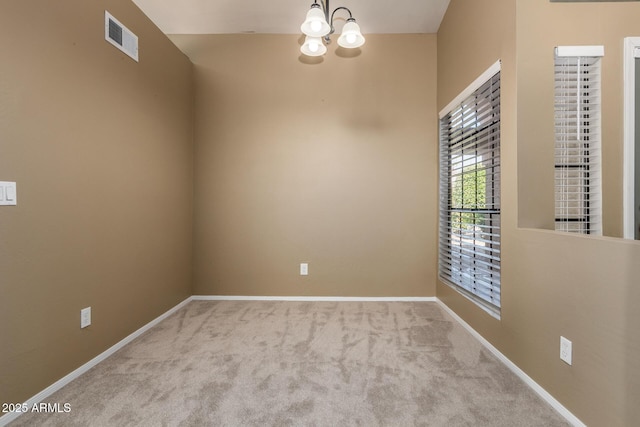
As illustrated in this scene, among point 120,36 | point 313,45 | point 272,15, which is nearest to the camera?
point 120,36

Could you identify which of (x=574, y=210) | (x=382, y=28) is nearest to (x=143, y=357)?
(x=574, y=210)

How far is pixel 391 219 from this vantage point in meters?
3.50

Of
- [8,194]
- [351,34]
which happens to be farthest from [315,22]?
[8,194]

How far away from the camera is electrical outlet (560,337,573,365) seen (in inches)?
61.2

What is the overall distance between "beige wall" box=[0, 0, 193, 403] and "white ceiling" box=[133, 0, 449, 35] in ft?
1.36

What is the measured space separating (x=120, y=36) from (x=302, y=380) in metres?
2.77

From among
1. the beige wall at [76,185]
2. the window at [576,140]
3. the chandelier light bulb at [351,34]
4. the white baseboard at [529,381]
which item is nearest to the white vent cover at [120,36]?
the beige wall at [76,185]

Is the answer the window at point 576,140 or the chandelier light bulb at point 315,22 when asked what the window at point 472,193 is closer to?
the window at point 576,140

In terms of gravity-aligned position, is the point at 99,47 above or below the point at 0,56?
above

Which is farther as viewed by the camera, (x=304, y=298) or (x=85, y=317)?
(x=304, y=298)

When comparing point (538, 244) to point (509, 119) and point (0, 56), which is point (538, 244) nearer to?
point (509, 119)

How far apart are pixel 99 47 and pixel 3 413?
220 cm

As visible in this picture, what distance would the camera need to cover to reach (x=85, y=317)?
2018 mm

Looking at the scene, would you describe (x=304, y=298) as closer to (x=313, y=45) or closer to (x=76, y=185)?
(x=76, y=185)
